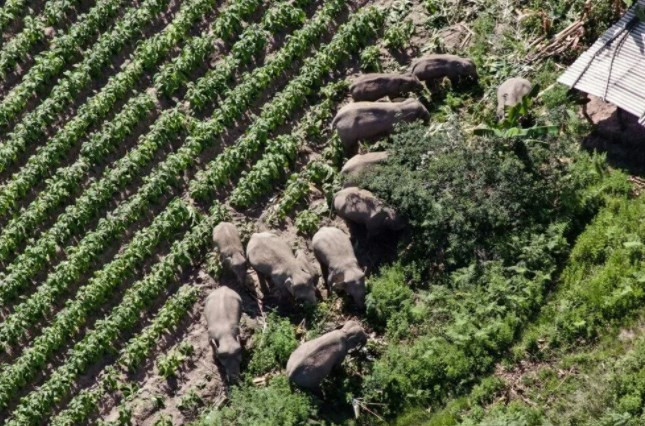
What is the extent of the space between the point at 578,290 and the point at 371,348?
3.63m

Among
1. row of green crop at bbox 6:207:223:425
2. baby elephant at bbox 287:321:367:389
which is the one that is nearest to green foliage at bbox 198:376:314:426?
baby elephant at bbox 287:321:367:389

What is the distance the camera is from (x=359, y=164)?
1975cm

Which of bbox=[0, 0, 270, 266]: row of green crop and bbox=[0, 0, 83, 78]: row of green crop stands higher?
bbox=[0, 0, 83, 78]: row of green crop

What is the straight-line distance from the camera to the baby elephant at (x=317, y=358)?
57.7 feet

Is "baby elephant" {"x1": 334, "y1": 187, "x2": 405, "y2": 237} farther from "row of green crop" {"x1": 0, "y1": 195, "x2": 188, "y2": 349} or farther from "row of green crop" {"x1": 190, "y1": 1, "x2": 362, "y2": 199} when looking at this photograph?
"row of green crop" {"x1": 0, "y1": 195, "x2": 188, "y2": 349}

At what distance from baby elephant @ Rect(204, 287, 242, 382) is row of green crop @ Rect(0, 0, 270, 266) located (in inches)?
139

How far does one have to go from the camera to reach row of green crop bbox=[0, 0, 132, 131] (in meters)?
21.4

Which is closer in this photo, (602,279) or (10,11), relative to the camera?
(602,279)

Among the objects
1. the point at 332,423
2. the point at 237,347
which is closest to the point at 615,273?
the point at 332,423

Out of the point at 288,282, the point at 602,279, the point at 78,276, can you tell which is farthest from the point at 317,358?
the point at 78,276

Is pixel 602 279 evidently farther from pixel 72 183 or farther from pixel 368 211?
pixel 72 183

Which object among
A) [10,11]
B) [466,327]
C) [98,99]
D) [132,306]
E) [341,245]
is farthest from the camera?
[10,11]

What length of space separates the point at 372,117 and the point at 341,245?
110 inches

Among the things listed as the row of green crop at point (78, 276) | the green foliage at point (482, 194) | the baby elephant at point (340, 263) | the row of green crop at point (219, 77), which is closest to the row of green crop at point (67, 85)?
the row of green crop at point (219, 77)
